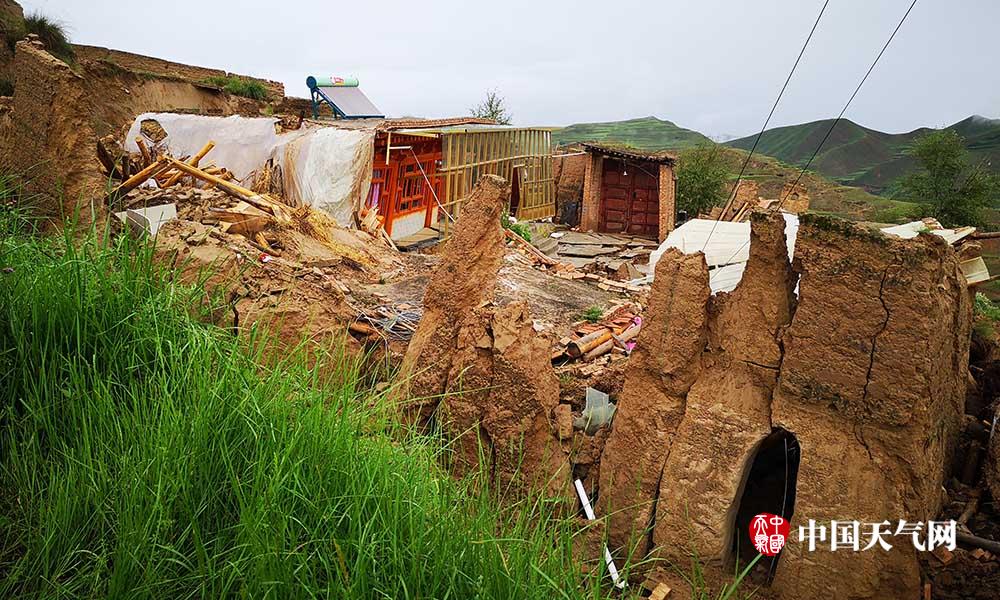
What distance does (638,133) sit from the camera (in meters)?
55.8

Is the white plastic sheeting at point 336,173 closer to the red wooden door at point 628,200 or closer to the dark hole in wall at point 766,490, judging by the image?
the dark hole in wall at point 766,490

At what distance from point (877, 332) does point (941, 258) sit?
0.57m

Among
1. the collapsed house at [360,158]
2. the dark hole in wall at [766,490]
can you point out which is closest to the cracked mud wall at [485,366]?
the dark hole in wall at [766,490]

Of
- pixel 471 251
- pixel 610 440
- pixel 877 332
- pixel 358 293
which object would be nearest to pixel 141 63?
pixel 358 293

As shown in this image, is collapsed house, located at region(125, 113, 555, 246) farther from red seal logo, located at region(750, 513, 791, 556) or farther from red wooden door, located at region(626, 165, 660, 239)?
red seal logo, located at region(750, 513, 791, 556)

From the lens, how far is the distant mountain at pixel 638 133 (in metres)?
50.5

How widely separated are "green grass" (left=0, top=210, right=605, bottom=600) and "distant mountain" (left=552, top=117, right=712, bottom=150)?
158 ft

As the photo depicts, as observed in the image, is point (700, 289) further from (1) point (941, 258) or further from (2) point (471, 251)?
(2) point (471, 251)

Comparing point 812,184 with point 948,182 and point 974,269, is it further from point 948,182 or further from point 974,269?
point 974,269

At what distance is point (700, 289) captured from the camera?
474 cm

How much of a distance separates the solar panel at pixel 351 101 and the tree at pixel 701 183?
14.4 metres

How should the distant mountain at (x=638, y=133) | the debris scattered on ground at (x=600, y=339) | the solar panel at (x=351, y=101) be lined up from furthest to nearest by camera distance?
the distant mountain at (x=638, y=133) → the solar panel at (x=351, y=101) → the debris scattered on ground at (x=600, y=339)

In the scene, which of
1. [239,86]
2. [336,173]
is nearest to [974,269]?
[336,173]

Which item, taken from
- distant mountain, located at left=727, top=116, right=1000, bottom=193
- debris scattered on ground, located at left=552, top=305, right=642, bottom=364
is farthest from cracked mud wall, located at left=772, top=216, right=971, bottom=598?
distant mountain, located at left=727, top=116, right=1000, bottom=193
